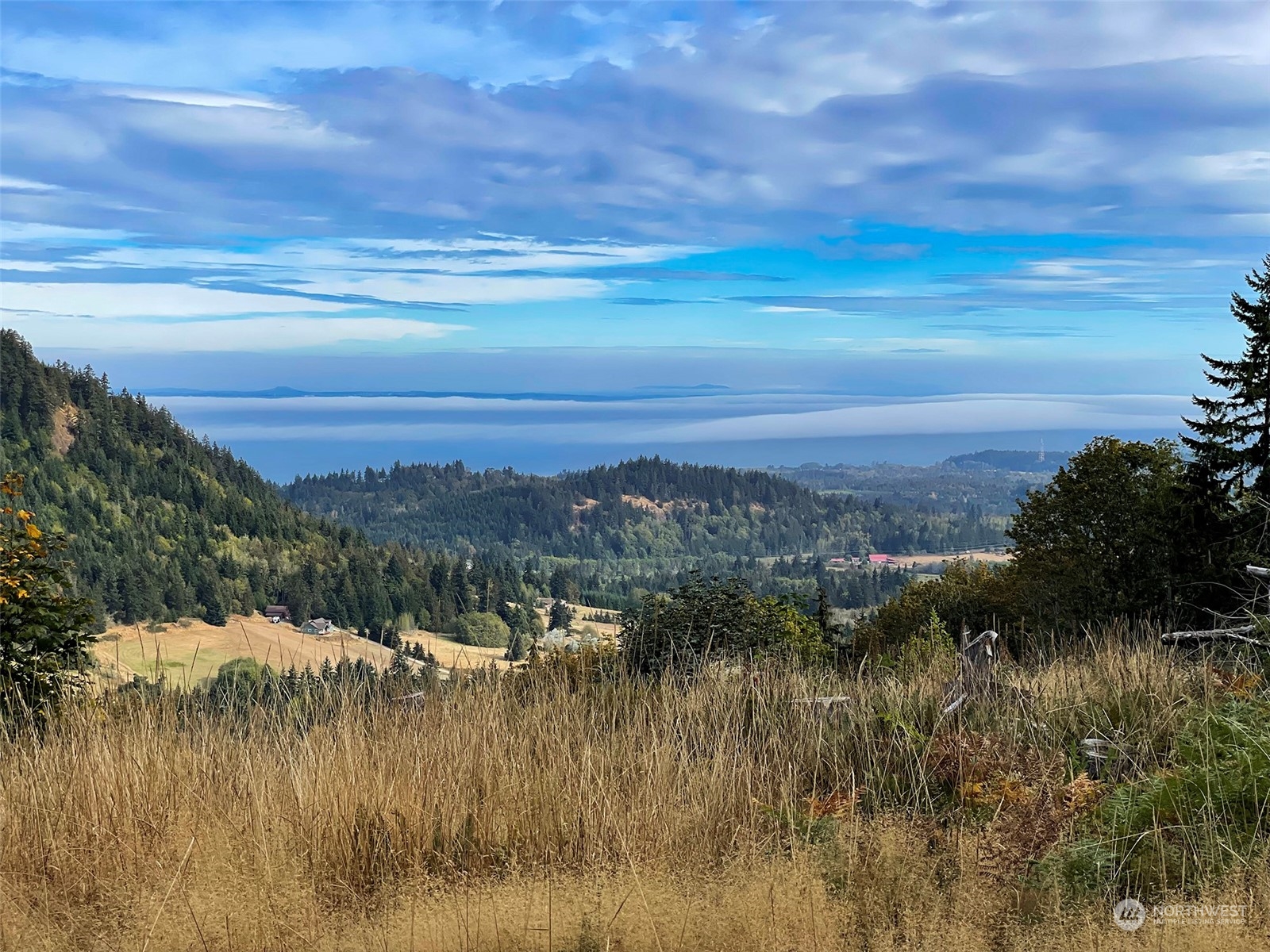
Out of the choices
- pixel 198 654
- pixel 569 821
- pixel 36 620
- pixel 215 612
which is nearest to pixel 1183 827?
pixel 569 821

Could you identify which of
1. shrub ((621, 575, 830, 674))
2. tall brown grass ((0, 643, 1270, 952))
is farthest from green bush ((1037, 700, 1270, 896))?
shrub ((621, 575, 830, 674))

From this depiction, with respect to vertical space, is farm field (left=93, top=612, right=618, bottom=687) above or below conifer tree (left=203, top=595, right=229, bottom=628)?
above

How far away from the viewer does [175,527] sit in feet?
478

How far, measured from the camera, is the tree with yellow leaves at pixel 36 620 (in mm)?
7289

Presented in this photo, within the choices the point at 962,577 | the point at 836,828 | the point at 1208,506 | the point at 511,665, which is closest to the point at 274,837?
the point at 836,828

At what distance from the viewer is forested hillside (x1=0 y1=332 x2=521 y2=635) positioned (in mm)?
123312

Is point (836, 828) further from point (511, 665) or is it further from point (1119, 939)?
point (511, 665)

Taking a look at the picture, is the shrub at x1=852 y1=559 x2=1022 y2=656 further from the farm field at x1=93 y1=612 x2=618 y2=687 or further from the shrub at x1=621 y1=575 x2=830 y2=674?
the farm field at x1=93 y1=612 x2=618 y2=687

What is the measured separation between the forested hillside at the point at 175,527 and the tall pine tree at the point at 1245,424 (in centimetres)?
8581

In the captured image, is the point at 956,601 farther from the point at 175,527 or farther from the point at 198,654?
the point at 175,527

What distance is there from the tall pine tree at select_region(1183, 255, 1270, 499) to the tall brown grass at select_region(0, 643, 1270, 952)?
1280 inches

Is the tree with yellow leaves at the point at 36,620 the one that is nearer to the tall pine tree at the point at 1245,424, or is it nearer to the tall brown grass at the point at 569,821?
the tall brown grass at the point at 569,821

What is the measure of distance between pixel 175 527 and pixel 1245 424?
459ft

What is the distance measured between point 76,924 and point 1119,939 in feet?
10.2
